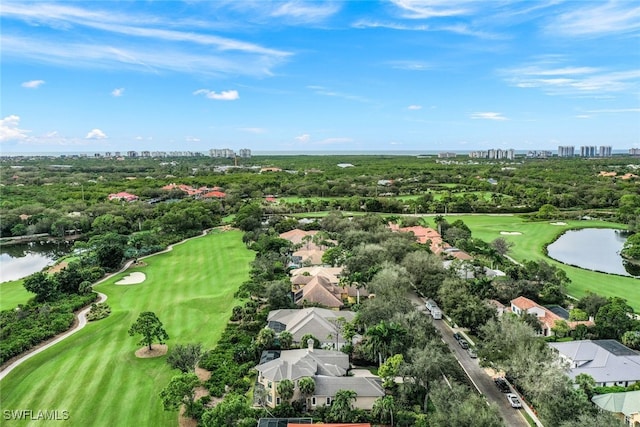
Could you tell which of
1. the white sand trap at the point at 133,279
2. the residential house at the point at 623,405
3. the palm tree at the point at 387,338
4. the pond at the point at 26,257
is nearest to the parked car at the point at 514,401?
the residential house at the point at 623,405

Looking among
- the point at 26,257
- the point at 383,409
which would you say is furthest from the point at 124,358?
the point at 26,257

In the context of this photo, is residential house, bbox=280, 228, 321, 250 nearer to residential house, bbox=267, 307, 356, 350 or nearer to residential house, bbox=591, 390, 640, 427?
residential house, bbox=267, 307, 356, 350

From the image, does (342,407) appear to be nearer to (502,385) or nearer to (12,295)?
(502,385)

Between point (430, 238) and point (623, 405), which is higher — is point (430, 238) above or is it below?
above

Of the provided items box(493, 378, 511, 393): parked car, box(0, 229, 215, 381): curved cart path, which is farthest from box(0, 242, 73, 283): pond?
box(493, 378, 511, 393): parked car

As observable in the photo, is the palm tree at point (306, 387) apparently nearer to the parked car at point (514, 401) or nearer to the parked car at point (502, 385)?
the parked car at point (514, 401)

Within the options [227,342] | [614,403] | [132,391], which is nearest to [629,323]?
[614,403]
